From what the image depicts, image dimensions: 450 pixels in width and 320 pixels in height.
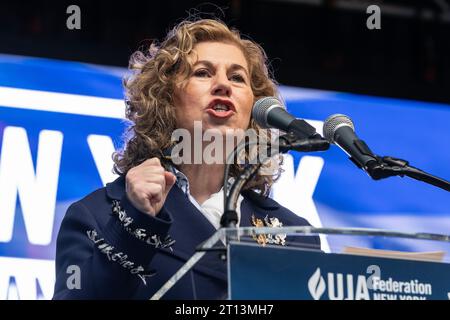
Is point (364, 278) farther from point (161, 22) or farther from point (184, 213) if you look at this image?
point (161, 22)

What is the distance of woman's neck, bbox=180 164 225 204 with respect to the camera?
225 cm

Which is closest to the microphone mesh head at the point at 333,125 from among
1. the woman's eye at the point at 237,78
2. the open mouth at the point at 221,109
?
the open mouth at the point at 221,109

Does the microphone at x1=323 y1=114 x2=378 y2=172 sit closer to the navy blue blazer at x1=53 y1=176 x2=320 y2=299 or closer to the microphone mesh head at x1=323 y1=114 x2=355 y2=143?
the microphone mesh head at x1=323 y1=114 x2=355 y2=143

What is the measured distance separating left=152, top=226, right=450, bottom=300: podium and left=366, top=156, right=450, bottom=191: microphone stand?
0.20 meters

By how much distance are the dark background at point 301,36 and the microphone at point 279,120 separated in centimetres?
126

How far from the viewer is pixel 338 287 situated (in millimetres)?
1428

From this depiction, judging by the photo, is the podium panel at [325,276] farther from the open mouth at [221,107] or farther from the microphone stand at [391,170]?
the open mouth at [221,107]

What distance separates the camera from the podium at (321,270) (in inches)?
54.6

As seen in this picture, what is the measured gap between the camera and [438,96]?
354cm

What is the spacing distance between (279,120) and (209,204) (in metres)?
0.46
